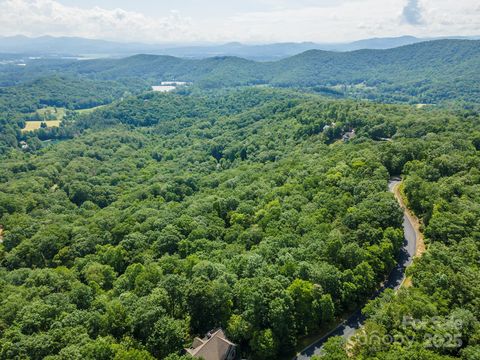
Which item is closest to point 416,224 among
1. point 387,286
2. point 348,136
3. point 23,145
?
point 387,286

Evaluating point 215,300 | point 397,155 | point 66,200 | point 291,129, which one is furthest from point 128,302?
point 291,129

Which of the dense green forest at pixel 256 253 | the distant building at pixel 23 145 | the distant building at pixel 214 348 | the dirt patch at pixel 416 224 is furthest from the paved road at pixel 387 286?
the distant building at pixel 23 145

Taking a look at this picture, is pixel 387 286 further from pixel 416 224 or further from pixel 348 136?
pixel 348 136

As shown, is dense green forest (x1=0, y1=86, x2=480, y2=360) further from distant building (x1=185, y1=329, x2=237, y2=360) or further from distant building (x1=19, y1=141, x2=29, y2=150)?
distant building (x1=19, y1=141, x2=29, y2=150)

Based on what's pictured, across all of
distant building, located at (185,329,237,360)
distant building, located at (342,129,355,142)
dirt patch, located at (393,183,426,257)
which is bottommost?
distant building, located at (185,329,237,360)

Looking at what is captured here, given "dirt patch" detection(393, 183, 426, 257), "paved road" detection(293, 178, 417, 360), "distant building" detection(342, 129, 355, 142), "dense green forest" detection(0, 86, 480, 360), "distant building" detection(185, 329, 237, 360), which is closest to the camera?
"distant building" detection(185, 329, 237, 360)

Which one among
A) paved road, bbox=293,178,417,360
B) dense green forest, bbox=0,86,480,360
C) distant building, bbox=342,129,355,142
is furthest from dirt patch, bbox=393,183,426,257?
distant building, bbox=342,129,355,142
